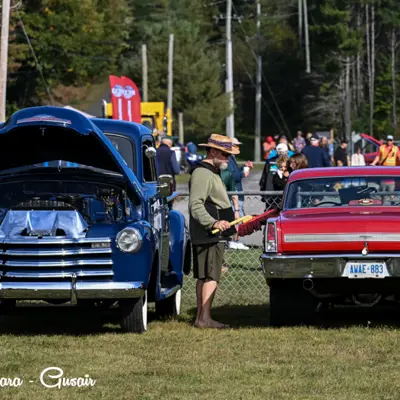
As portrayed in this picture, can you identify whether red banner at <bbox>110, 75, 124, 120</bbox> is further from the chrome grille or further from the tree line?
the tree line

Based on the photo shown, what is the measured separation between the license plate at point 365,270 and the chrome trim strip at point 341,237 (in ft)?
0.64

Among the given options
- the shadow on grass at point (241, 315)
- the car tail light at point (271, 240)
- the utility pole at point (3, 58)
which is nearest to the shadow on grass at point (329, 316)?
the shadow on grass at point (241, 315)

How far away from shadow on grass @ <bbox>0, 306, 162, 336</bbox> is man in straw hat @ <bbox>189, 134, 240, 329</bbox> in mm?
873

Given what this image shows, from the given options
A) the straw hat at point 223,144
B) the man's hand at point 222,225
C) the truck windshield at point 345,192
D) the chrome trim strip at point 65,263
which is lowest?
the chrome trim strip at point 65,263

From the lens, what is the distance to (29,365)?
948cm

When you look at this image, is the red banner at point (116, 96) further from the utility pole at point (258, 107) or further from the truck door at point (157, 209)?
the utility pole at point (258, 107)

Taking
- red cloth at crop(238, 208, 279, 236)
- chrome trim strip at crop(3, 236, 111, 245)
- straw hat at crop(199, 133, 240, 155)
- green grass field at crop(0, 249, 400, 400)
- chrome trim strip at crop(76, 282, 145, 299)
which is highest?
straw hat at crop(199, 133, 240, 155)

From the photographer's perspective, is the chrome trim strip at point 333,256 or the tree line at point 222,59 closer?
the chrome trim strip at point 333,256

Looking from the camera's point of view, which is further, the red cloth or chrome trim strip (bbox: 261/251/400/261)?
the red cloth

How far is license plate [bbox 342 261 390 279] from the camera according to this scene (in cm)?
1073

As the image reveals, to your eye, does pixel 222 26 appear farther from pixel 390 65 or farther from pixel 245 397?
pixel 245 397

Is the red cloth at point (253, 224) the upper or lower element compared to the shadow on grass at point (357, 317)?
upper

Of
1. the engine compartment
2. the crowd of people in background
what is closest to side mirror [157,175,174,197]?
the engine compartment

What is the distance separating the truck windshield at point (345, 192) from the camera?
464 inches
